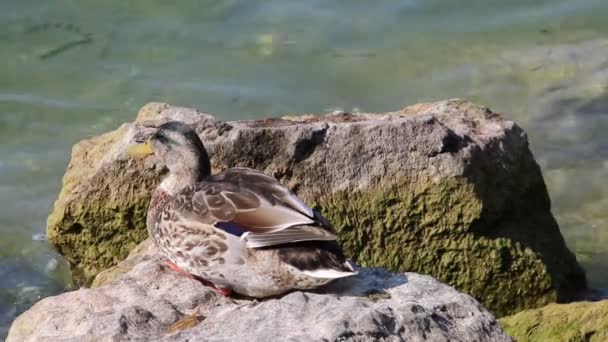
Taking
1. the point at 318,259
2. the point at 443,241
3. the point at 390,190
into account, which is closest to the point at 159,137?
the point at 390,190

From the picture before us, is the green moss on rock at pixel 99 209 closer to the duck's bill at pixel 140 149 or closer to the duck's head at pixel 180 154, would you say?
the duck's bill at pixel 140 149

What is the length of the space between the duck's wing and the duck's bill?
61 cm

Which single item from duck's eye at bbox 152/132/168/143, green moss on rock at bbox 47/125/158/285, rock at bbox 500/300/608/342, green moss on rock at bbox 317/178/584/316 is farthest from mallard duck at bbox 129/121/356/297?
rock at bbox 500/300/608/342

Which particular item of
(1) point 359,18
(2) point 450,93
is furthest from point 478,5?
(2) point 450,93

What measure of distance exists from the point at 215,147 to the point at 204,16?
6.21m

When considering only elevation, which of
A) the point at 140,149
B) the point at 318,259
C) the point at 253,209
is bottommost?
the point at 318,259

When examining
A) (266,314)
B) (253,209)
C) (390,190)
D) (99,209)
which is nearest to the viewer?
(266,314)

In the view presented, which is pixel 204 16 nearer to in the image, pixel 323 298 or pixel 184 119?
pixel 184 119

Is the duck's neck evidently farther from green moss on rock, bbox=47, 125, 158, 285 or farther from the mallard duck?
green moss on rock, bbox=47, 125, 158, 285

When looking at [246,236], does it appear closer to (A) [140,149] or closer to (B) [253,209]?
(B) [253,209]

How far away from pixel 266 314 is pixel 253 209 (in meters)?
0.80

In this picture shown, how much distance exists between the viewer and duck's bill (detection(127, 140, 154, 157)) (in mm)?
5852

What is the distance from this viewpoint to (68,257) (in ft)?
22.5

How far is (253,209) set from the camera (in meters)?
4.93
